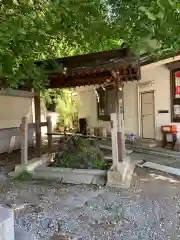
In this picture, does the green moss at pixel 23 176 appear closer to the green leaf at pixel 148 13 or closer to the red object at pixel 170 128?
the green leaf at pixel 148 13

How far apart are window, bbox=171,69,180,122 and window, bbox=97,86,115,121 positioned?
9.22ft

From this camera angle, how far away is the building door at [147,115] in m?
11.1

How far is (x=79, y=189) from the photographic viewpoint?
5.70 metres

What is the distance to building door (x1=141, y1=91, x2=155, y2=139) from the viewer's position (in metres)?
11.1

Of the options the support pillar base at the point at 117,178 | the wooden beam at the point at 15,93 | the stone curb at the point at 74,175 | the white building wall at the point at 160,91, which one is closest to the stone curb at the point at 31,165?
the stone curb at the point at 74,175

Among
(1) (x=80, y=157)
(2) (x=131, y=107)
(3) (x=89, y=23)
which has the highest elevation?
(3) (x=89, y=23)

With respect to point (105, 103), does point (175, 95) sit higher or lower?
higher

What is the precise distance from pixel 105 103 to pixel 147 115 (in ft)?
7.94

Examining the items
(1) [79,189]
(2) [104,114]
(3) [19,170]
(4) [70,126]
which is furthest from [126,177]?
(4) [70,126]

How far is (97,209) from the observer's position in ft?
15.0

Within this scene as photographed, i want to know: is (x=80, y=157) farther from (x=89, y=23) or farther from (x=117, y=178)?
(x=89, y=23)

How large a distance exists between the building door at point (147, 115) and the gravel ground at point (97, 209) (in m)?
4.99

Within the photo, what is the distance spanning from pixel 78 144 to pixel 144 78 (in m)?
5.24

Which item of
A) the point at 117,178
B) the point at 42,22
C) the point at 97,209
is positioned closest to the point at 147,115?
the point at 117,178
